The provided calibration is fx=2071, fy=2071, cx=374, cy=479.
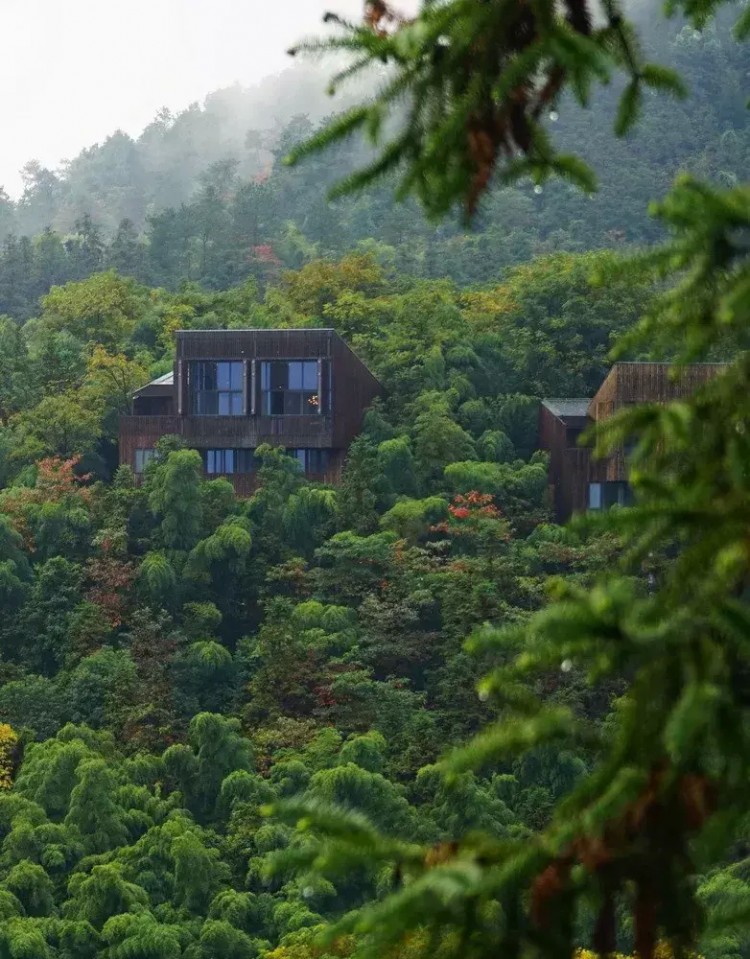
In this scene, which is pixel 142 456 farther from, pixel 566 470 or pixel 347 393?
pixel 566 470

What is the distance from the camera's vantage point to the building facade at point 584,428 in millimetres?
23969

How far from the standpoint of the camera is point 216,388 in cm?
2611

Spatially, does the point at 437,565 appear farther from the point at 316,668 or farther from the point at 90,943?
the point at 90,943

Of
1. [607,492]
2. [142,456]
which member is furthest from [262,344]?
[607,492]

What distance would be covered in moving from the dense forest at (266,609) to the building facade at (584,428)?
1.16 ft

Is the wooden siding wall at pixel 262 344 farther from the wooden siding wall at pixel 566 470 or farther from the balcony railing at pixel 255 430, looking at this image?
the wooden siding wall at pixel 566 470

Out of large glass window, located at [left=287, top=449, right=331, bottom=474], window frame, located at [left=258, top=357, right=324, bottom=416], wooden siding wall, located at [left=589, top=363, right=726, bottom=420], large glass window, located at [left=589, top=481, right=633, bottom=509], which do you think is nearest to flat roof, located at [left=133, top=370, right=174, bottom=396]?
window frame, located at [left=258, top=357, right=324, bottom=416]

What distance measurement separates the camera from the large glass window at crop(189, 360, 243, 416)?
26.0 m

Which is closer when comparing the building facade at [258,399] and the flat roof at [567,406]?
the building facade at [258,399]

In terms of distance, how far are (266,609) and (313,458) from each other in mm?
3554

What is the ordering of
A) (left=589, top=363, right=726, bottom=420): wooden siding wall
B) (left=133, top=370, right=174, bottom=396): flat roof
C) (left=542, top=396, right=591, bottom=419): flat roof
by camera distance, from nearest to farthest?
(left=589, top=363, right=726, bottom=420): wooden siding wall < (left=542, top=396, right=591, bottom=419): flat roof < (left=133, top=370, right=174, bottom=396): flat roof

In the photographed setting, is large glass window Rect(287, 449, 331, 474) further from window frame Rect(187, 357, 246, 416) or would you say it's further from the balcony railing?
window frame Rect(187, 357, 246, 416)

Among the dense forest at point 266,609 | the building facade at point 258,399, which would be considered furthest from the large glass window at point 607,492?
the building facade at point 258,399

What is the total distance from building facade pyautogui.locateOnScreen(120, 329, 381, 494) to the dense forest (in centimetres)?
58
